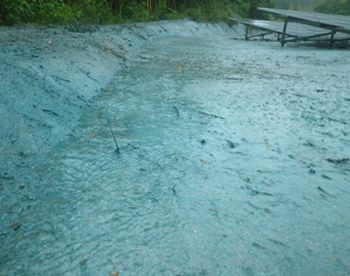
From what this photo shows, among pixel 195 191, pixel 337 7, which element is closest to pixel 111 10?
pixel 195 191

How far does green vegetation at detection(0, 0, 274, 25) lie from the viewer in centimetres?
668

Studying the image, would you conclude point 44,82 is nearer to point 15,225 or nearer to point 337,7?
point 15,225

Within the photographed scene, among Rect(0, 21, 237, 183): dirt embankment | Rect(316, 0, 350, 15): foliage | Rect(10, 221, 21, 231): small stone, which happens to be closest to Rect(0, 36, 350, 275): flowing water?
Rect(10, 221, 21, 231): small stone

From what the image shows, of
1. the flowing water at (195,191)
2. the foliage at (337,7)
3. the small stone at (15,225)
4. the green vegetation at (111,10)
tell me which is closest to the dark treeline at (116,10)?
the green vegetation at (111,10)

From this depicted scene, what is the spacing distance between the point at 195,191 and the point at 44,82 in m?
2.04

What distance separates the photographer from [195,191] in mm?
2348

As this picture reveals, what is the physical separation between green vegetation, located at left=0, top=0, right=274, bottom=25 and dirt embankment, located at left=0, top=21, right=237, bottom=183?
79cm

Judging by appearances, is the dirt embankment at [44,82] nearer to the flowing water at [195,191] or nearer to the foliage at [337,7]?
the flowing water at [195,191]

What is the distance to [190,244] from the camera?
1.86 m

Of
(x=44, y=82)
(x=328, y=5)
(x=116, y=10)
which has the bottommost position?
(x=328, y=5)

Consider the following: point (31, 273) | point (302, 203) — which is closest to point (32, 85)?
point (31, 273)

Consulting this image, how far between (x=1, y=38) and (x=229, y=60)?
13.1ft

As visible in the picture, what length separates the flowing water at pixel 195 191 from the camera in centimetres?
177

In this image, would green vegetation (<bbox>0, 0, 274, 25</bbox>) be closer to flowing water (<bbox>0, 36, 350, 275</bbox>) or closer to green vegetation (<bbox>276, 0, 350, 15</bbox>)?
flowing water (<bbox>0, 36, 350, 275</bbox>)
